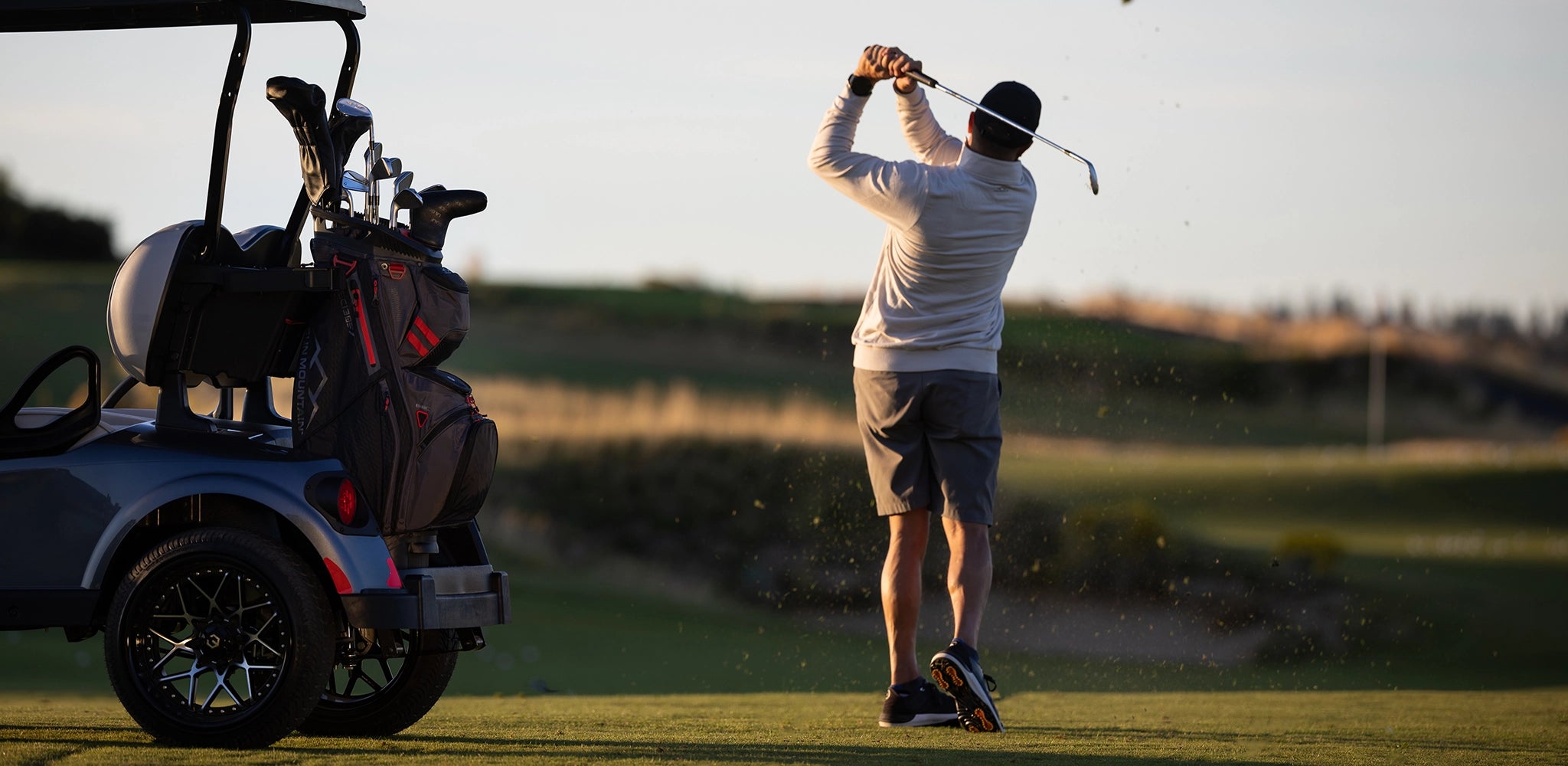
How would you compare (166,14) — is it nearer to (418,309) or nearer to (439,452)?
(418,309)

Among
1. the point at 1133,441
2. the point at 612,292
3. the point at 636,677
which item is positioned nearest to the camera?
the point at 636,677

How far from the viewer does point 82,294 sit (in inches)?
1110

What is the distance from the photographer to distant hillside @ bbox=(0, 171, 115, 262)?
36438 millimetres

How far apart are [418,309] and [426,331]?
0.19 feet

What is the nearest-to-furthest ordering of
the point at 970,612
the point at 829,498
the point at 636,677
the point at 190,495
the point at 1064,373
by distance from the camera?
the point at 190,495
the point at 970,612
the point at 636,677
the point at 1064,373
the point at 829,498

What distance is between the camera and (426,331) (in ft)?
14.0

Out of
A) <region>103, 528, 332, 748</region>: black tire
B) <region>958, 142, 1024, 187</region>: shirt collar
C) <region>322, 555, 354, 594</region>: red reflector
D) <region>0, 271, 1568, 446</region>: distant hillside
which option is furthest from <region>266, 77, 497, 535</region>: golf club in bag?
<region>0, 271, 1568, 446</region>: distant hillside

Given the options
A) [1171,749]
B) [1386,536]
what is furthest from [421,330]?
[1386,536]

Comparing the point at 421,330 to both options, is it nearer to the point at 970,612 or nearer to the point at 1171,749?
the point at 970,612

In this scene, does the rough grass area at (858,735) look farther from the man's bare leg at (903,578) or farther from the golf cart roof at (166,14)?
the golf cart roof at (166,14)

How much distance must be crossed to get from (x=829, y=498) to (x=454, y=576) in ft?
36.2

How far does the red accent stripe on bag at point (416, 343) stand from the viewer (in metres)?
4.25

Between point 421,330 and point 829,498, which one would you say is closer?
point 421,330

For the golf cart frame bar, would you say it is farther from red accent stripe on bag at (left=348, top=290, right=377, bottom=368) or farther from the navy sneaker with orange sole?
the navy sneaker with orange sole
